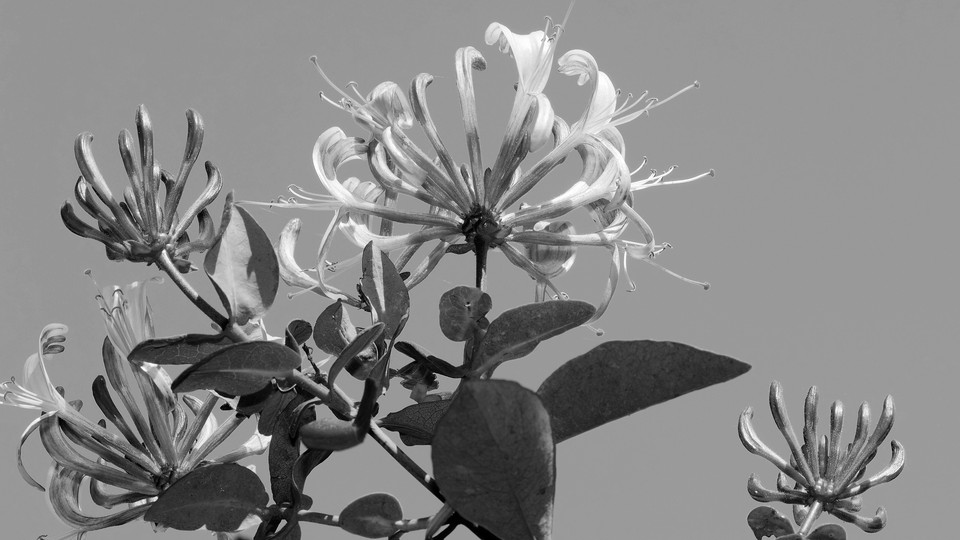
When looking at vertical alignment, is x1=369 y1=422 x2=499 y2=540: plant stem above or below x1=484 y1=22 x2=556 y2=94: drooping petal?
below

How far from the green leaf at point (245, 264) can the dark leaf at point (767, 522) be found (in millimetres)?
614

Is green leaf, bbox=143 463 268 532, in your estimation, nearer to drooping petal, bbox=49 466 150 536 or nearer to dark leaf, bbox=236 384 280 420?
dark leaf, bbox=236 384 280 420

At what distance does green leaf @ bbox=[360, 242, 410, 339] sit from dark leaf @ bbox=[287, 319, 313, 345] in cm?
12

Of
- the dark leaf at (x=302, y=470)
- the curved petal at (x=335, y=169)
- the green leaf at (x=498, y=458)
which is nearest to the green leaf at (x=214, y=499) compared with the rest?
the dark leaf at (x=302, y=470)

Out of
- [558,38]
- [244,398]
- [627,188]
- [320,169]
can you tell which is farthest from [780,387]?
[244,398]

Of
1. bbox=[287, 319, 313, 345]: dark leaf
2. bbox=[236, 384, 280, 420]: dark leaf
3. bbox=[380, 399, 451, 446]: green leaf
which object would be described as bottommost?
bbox=[236, 384, 280, 420]: dark leaf

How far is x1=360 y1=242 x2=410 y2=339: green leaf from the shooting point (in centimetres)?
85

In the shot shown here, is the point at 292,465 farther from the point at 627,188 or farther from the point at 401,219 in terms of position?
the point at 627,188

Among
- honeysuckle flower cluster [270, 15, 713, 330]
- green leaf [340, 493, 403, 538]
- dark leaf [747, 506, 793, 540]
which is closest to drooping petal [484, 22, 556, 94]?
honeysuckle flower cluster [270, 15, 713, 330]

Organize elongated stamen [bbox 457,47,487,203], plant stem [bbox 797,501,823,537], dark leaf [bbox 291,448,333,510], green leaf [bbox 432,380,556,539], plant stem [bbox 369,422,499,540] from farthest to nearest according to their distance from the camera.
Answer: elongated stamen [bbox 457,47,487,203]
plant stem [bbox 797,501,823,537]
dark leaf [bbox 291,448,333,510]
plant stem [bbox 369,422,499,540]
green leaf [bbox 432,380,556,539]

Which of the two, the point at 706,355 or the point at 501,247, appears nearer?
the point at 706,355

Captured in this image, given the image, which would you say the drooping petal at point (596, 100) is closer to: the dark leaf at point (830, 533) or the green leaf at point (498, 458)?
the dark leaf at point (830, 533)

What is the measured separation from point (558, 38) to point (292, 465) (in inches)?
29.5

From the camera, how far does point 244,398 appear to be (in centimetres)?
86
